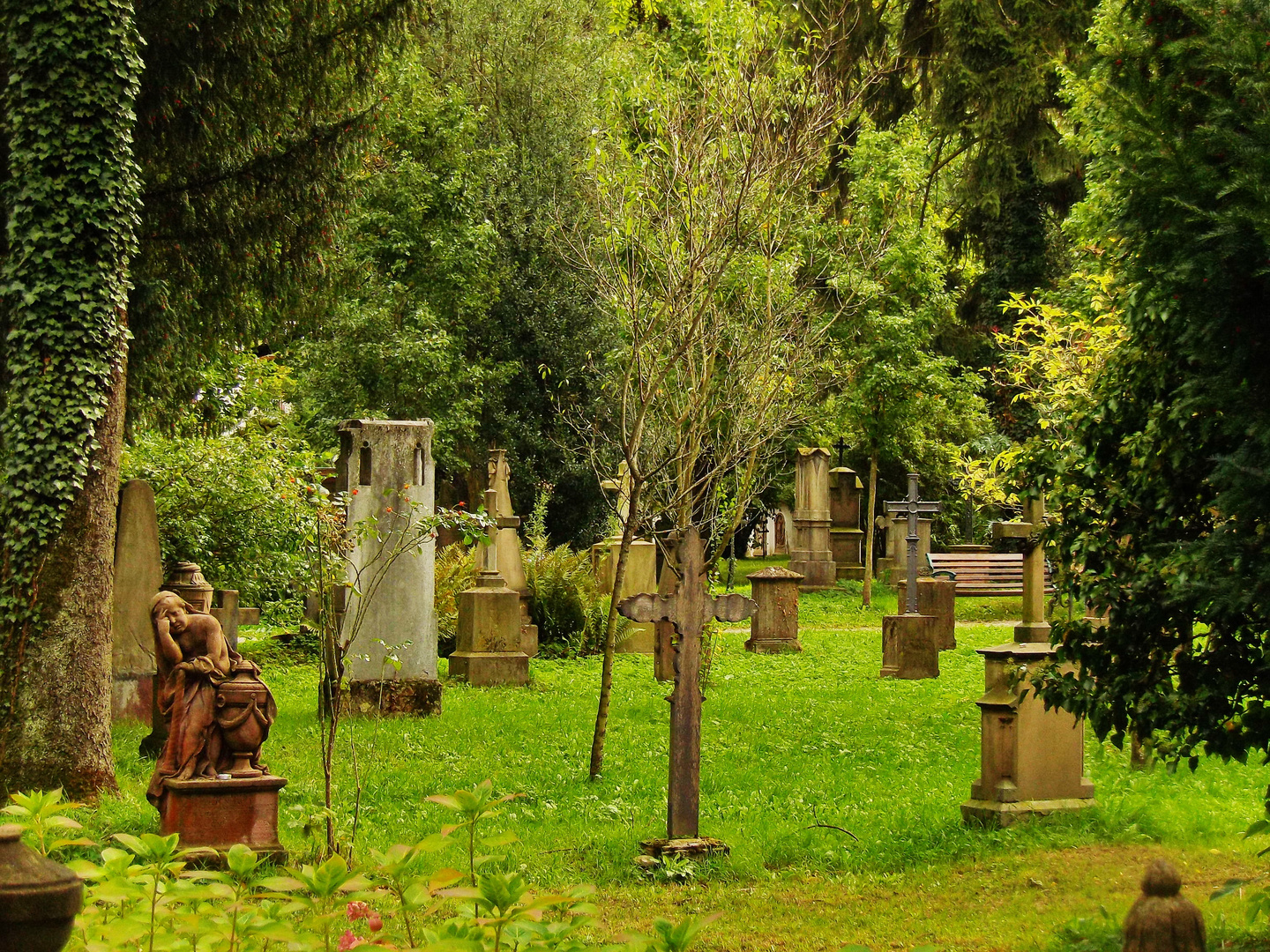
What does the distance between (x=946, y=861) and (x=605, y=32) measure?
2802 cm

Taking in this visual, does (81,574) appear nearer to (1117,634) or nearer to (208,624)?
(208,624)

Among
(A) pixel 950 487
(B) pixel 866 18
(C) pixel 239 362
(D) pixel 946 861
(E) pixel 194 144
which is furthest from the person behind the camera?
(A) pixel 950 487

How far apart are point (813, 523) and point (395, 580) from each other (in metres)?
16.2

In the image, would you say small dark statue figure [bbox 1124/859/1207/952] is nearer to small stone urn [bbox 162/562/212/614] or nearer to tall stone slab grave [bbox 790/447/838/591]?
small stone urn [bbox 162/562/212/614]

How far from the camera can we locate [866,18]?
20.4 metres

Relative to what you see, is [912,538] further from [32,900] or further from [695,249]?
[32,900]

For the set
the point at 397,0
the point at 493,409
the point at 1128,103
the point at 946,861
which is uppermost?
the point at 397,0

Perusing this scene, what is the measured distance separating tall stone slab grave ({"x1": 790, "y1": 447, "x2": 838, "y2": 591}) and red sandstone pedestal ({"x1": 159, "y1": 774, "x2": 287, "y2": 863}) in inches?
803

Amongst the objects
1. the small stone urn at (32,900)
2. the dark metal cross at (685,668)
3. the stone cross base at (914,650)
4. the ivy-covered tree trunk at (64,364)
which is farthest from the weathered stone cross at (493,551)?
the small stone urn at (32,900)

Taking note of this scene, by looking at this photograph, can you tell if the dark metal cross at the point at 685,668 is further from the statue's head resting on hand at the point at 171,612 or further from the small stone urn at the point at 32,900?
the small stone urn at the point at 32,900

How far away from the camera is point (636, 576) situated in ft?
60.8

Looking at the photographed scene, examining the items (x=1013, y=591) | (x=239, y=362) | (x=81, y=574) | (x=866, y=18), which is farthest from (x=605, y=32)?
(x=81, y=574)

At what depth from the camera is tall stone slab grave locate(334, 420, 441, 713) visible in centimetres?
1205

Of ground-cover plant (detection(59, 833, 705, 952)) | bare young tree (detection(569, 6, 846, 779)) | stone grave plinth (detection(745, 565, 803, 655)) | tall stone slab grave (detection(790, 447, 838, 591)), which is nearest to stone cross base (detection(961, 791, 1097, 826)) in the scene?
bare young tree (detection(569, 6, 846, 779))
